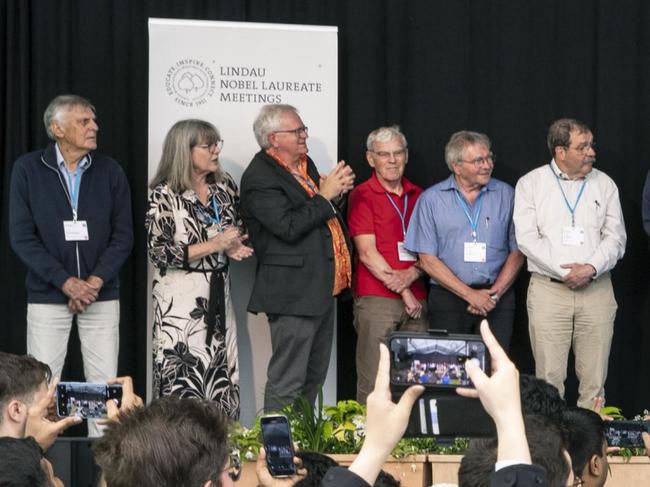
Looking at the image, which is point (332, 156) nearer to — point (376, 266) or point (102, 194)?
point (376, 266)

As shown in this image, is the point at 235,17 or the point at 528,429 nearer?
the point at 528,429

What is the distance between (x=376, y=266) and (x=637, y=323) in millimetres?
1688

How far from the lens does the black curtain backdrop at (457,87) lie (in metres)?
6.45

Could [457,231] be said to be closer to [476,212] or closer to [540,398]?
[476,212]

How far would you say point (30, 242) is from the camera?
5.79 metres

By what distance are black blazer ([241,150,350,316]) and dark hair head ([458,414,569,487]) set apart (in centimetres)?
373

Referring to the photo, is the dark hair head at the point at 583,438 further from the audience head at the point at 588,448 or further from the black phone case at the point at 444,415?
the black phone case at the point at 444,415

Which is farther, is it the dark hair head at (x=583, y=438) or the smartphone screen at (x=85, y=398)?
the smartphone screen at (x=85, y=398)

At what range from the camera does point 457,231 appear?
6258 millimetres

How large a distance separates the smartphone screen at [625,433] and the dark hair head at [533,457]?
118 cm

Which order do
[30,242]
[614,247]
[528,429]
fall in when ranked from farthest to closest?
1. [614,247]
2. [30,242]
3. [528,429]

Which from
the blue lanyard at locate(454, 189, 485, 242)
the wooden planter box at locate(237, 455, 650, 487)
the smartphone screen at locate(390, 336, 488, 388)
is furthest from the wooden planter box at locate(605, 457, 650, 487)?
the smartphone screen at locate(390, 336, 488, 388)

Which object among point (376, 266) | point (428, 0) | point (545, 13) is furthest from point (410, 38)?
point (376, 266)

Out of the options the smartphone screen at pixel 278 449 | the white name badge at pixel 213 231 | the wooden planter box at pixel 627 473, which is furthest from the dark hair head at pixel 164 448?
the white name badge at pixel 213 231
